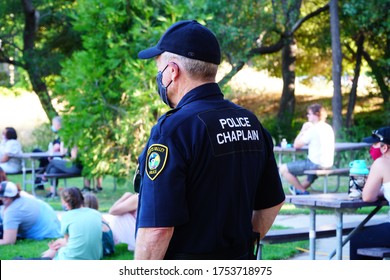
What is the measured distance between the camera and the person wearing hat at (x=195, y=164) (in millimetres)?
2619

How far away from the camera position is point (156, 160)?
262 cm

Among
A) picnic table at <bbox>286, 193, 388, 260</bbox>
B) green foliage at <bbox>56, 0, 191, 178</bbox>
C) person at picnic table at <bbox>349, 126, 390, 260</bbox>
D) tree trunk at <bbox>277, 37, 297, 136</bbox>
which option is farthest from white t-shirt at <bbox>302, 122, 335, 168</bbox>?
tree trunk at <bbox>277, 37, 297, 136</bbox>

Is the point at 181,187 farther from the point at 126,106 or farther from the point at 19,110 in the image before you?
the point at 19,110

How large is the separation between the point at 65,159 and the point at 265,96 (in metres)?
15.4

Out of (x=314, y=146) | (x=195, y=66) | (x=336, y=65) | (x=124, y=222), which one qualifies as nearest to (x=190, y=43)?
(x=195, y=66)

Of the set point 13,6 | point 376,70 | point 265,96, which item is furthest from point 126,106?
point 265,96

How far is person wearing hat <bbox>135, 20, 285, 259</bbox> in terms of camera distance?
262cm

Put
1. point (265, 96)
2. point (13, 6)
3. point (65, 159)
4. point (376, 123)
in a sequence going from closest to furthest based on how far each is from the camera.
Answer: point (65, 159) < point (13, 6) < point (376, 123) < point (265, 96)

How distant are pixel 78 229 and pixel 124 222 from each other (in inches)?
50.5

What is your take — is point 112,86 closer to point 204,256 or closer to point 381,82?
point 204,256

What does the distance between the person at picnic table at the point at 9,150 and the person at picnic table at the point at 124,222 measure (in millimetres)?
→ 5568

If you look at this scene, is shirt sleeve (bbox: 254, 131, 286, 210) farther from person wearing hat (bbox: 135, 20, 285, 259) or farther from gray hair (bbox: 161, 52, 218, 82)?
gray hair (bbox: 161, 52, 218, 82)

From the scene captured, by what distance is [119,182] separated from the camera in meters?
11.9

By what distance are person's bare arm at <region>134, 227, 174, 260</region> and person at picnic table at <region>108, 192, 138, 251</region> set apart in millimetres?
5004
